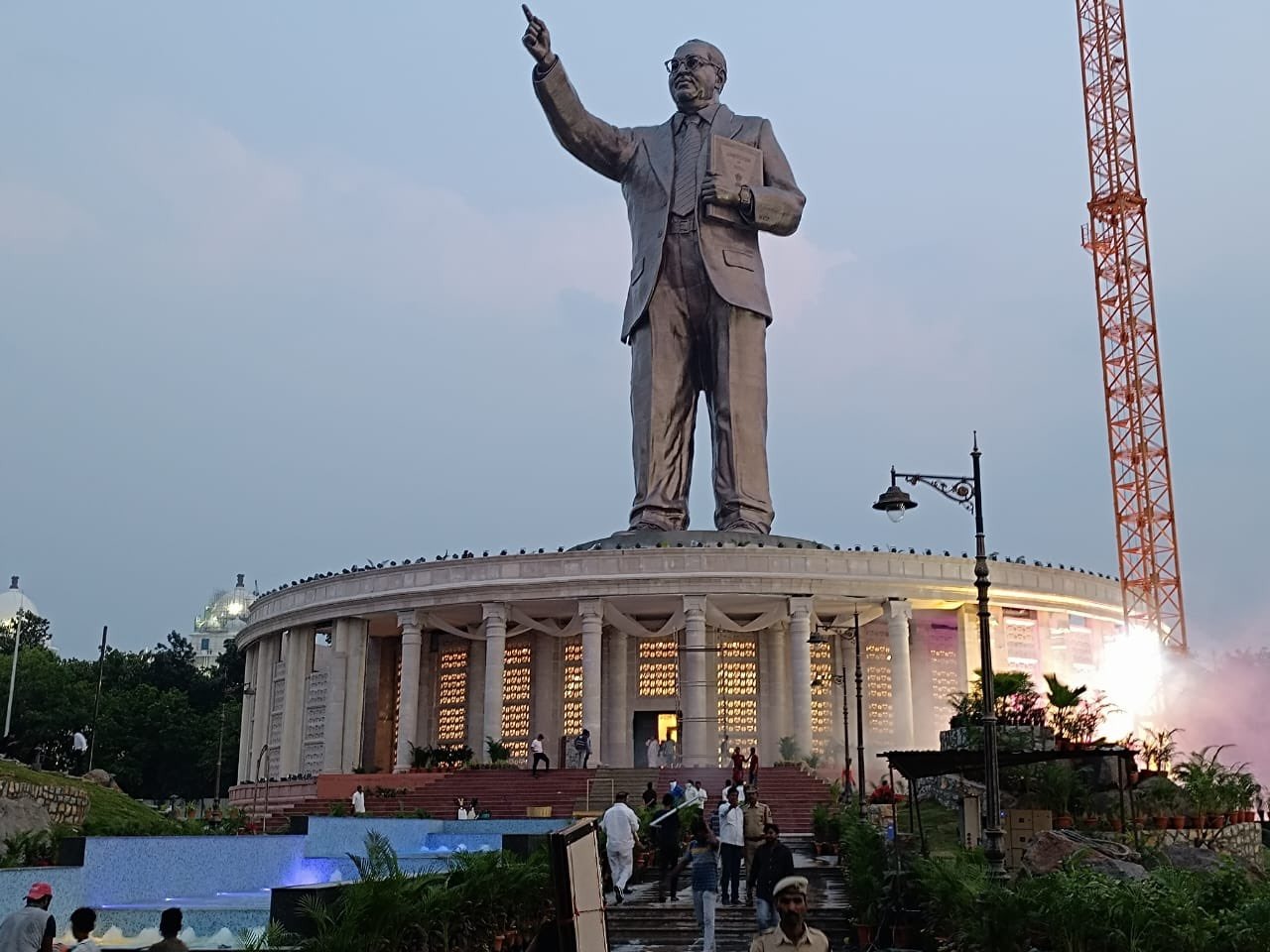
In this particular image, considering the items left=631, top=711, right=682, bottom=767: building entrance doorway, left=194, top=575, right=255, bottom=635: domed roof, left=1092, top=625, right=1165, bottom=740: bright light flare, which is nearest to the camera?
left=631, top=711, right=682, bottom=767: building entrance doorway

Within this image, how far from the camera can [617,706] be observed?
4628 centimetres

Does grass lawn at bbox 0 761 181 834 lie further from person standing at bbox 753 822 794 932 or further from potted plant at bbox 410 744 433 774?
person standing at bbox 753 822 794 932

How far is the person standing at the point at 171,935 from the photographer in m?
9.82

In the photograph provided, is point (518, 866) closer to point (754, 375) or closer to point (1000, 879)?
point (1000, 879)

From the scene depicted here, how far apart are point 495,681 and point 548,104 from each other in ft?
63.7

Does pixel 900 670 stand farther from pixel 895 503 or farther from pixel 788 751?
pixel 895 503

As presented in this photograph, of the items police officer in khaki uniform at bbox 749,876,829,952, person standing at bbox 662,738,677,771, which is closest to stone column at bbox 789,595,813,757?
person standing at bbox 662,738,677,771

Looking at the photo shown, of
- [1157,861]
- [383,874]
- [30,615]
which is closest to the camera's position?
[383,874]

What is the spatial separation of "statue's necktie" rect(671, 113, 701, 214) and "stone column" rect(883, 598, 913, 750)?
15386mm

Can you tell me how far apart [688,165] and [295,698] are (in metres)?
24.2

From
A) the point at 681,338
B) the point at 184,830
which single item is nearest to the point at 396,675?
the point at 681,338

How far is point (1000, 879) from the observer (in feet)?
48.3

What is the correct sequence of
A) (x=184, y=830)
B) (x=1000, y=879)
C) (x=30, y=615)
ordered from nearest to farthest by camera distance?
(x=1000, y=879)
(x=184, y=830)
(x=30, y=615)

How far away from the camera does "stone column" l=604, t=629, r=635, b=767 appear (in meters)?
45.6
